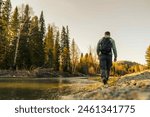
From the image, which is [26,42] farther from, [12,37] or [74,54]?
[74,54]

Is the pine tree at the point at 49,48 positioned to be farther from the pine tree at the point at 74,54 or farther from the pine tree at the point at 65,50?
Answer: the pine tree at the point at 74,54

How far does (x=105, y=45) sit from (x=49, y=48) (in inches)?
2010

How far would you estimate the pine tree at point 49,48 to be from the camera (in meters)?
62.2

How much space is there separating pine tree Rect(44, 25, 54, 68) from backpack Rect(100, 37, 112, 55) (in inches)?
1917

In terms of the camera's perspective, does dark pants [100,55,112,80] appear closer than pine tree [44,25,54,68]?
Yes

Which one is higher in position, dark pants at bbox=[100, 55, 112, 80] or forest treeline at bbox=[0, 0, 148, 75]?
forest treeline at bbox=[0, 0, 148, 75]

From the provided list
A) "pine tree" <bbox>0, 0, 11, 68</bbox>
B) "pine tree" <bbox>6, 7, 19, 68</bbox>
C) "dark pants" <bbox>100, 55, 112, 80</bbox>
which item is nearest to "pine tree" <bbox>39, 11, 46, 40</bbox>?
"pine tree" <bbox>6, 7, 19, 68</bbox>

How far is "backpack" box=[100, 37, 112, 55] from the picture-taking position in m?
12.7

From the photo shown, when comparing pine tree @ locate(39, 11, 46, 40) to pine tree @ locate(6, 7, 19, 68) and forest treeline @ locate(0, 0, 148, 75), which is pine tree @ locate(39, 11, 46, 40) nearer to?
forest treeline @ locate(0, 0, 148, 75)

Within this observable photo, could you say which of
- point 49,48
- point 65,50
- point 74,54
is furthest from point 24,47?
point 74,54

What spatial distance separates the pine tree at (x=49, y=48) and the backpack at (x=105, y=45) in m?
48.7

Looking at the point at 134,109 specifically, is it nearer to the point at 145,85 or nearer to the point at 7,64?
the point at 145,85

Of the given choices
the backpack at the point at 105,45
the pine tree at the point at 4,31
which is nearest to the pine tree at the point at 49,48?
the pine tree at the point at 4,31

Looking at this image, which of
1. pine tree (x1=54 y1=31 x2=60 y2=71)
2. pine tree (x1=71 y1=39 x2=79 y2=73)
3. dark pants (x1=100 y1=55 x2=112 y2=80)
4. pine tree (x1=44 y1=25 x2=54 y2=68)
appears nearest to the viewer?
dark pants (x1=100 y1=55 x2=112 y2=80)
